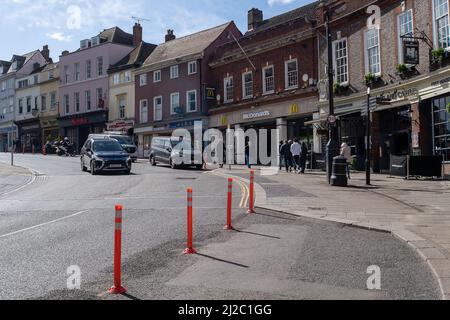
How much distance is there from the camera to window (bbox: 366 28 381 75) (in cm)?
2330

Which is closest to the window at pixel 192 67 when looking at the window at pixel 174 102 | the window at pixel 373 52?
the window at pixel 174 102

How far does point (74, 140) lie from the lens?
5206cm

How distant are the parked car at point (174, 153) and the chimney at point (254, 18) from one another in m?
13.8

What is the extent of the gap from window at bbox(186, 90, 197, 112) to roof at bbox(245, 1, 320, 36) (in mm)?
6911

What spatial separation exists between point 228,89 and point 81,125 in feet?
71.7

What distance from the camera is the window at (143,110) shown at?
43281mm

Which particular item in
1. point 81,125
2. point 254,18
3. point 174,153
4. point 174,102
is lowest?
point 174,153

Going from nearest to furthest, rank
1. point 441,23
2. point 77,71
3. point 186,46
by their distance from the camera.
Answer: point 441,23, point 186,46, point 77,71

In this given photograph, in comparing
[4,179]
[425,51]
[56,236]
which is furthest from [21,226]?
[425,51]

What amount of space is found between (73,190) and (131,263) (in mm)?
10811

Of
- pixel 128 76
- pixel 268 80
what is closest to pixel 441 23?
pixel 268 80

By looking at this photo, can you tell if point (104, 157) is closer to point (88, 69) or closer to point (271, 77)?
point (271, 77)

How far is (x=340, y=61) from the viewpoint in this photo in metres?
25.9

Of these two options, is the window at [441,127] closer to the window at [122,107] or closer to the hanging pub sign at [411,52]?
the hanging pub sign at [411,52]
